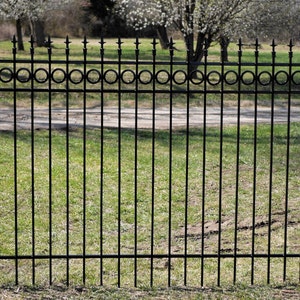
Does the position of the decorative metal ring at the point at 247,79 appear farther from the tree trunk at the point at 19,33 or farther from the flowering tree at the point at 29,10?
the tree trunk at the point at 19,33

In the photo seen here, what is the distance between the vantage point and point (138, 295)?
6547 mm

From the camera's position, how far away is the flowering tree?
90.6 feet

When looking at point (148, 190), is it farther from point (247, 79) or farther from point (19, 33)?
point (19, 33)

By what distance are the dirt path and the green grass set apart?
1080mm

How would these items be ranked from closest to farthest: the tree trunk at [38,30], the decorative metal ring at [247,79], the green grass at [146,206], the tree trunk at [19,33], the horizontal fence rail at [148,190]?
the decorative metal ring at [247,79] < the horizontal fence rail at [148,190] < the green grass at [146,206] < the tree trunk at [19,33] < the tree trunk at [38,30]

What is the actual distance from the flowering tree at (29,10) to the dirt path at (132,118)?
819 centimetres

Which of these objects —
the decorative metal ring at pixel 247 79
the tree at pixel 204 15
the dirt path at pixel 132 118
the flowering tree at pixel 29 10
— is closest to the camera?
the decorative metal ring at pixel 247 79

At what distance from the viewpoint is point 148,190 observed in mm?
10875

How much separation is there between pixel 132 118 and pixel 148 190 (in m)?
6.43

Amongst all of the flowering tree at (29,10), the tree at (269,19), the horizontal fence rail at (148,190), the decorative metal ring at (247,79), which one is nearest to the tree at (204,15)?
the tree at (269,19)

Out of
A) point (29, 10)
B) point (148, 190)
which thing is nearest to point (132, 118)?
point (148, 190)

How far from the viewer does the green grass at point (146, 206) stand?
7.67 metres

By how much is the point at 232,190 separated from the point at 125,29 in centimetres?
4080

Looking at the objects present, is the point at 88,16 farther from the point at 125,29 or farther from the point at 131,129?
the point at 131,129
